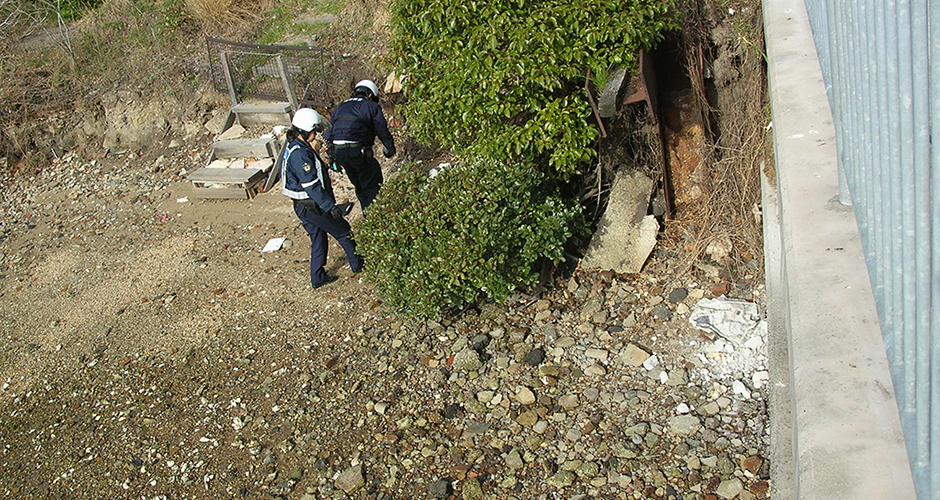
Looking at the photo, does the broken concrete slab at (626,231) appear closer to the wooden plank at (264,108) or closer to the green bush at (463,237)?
the green bush at (463,237)

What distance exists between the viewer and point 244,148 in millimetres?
8844

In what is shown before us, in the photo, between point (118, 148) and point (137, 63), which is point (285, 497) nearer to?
point (118, 148)

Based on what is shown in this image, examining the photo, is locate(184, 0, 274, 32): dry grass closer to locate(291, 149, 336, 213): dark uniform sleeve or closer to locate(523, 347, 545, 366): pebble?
locate(291, 149, 336, 213): dark uniform sleeve

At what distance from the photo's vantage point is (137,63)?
10633mm

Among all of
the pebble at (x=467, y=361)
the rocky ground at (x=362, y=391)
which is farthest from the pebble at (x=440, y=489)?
the pebble at (x=467, y=361)

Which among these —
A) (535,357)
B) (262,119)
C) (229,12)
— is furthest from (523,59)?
(229,12)

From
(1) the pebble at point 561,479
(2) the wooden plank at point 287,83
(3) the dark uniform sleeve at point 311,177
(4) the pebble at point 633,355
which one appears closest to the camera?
(1) the pebble at point 561,479

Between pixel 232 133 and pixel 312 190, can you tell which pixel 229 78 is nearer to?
pixel 232 133

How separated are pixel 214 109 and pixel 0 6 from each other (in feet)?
14.4

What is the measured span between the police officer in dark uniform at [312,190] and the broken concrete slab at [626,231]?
1978mm

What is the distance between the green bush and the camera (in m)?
4.91

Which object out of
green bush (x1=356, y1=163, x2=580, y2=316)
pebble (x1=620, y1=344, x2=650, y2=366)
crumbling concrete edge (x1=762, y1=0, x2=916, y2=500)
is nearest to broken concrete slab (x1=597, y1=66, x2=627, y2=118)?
green bush (x1=356, y1=163, x2=580, y2=316)

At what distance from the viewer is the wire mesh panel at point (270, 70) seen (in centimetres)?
901

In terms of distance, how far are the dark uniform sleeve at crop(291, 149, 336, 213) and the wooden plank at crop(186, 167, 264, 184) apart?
2.42m
